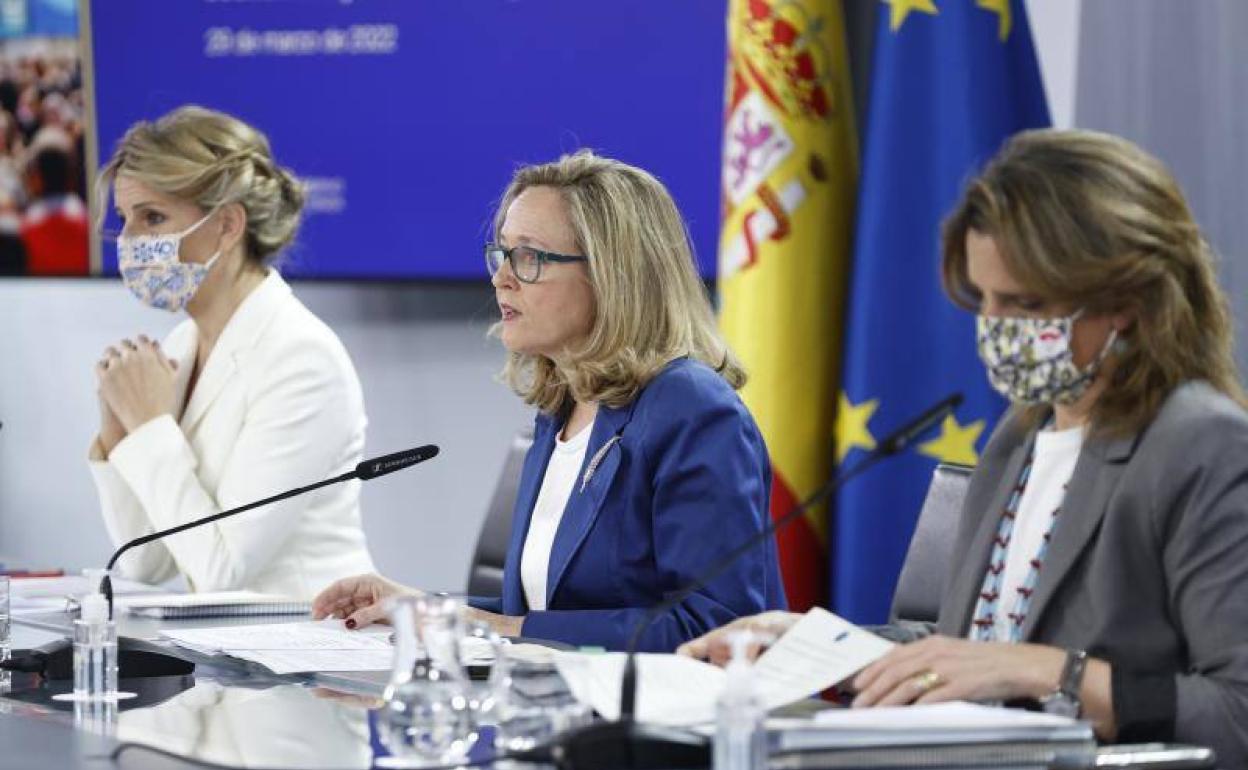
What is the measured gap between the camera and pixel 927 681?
183cm

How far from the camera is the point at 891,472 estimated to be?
146 inches

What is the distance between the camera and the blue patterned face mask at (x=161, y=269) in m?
3.56

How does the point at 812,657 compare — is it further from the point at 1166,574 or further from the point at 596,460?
the point at 596,460

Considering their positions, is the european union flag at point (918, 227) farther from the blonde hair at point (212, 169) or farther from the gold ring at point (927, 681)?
the gold ring at point (927, 681)

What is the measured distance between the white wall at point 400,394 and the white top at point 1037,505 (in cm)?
251

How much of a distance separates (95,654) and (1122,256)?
1.22 m

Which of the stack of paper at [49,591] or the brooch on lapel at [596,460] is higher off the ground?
the brooch on lapel at [596,460]

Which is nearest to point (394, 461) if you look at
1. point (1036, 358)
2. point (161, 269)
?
point (1036, 358)

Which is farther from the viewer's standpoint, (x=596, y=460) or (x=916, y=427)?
(x=596, y=460)

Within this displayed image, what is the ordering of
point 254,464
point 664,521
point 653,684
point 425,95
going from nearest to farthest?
point 653,684
point 664,521
point 254,464
point 425,95

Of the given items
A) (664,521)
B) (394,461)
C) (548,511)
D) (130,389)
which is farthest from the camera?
(130,389)

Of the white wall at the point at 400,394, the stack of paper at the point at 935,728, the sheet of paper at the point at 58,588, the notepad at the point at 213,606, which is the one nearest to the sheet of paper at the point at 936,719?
the stack of paper at the point at 935,728

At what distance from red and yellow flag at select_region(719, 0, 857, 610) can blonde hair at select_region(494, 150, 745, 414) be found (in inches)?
37.7

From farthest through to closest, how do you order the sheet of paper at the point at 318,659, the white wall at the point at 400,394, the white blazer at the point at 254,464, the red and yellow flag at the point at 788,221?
the white wall at the point at 400,394
the red and yellow flag at the point at 788,221
the white blazer at the point at 254,464
the sheet of paper at the point at 318,659
